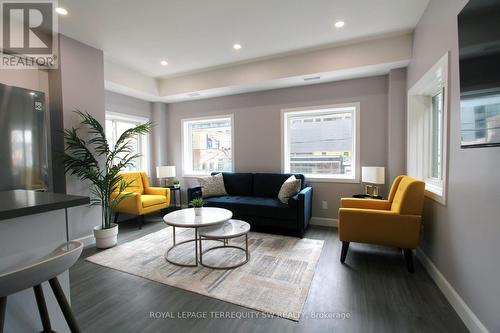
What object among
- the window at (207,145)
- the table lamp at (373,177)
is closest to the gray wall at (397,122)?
the table lamp at (373,177)

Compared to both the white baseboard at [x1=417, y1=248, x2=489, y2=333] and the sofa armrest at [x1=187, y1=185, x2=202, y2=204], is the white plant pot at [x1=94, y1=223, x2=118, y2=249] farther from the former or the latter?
the white baseboard at [x1=417, y1=248, x2=489, y2=333]

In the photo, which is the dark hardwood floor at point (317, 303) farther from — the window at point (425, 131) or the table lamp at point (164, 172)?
the table lamp at point (164, 172)

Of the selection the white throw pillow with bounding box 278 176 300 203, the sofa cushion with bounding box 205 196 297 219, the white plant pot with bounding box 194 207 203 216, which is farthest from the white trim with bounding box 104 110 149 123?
the white throw pillow with bounding box 278 176 300 203

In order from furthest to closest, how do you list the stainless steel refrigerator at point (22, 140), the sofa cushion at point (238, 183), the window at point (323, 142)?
1. the sofa cushion at point (238, 183)
2. the window at point (323, 142)
3. the stainless steel refrigerator at point (22, 140)

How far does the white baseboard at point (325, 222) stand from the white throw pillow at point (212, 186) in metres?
1.69

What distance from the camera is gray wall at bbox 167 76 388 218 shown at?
12.1 feet

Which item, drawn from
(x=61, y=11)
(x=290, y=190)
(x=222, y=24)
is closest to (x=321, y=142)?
(x=290, y=190)

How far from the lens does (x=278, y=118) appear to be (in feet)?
14.0

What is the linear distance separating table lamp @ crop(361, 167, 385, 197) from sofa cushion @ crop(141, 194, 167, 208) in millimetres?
3441

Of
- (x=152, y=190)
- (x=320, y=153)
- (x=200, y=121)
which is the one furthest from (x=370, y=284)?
(x=200, y=121)

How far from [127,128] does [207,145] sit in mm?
1653

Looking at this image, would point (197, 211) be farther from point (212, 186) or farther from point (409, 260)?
point (409, 260)

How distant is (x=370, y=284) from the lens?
2168 mm

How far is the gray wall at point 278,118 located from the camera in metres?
3.68
